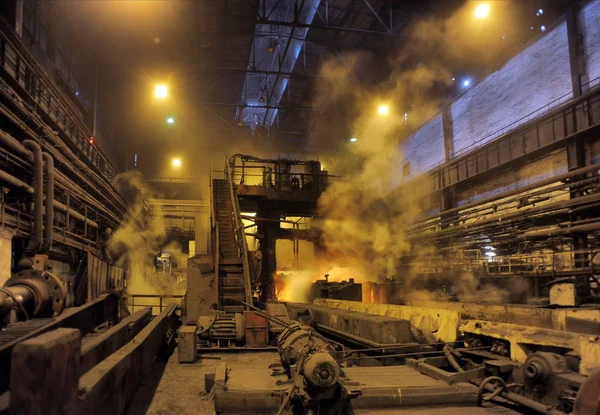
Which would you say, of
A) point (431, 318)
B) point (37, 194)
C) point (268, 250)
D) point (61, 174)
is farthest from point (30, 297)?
point (268, 250)

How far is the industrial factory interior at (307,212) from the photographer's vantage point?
4.77 meters

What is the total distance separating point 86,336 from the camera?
7.92 meters

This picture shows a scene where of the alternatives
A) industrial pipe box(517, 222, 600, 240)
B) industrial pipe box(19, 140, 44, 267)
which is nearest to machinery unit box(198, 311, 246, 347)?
industrial pipe box(19, 140, 44, 267)

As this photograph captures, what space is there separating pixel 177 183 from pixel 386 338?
24.3 meters

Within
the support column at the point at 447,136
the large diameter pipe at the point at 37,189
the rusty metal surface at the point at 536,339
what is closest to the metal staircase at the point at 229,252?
the large diameter pipe at the point at 37,189

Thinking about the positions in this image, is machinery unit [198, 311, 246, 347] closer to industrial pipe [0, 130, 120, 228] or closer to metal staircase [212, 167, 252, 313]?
metal staircase [212, 167, 252, 313]

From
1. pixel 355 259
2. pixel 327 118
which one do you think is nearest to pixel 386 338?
pixel 355 259

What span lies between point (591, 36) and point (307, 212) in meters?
11.0

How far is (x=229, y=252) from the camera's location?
12.3 meters

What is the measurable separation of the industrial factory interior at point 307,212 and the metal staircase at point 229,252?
0.07 m

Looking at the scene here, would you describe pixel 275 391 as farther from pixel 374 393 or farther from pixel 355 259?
pixel 355 259

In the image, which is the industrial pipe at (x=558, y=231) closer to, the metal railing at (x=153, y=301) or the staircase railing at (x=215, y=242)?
the staircase railing at (x=215, y=242)

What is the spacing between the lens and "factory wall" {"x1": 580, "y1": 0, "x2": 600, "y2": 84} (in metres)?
12.8

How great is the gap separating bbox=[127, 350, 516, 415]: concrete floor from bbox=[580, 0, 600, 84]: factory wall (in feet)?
41.5
